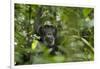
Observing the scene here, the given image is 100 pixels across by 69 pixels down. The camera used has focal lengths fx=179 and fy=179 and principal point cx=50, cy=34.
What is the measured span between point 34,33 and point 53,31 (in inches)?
6.5

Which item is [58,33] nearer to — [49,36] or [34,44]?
[49,36]

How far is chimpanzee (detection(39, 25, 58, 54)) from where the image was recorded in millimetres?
1486

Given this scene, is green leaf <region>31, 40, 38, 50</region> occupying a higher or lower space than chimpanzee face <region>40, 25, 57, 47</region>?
lower

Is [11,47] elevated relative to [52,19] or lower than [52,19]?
lower

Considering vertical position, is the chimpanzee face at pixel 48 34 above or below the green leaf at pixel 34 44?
above

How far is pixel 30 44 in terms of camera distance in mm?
1456

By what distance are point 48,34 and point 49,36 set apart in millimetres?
19

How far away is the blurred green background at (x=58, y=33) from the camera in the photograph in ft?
4.70

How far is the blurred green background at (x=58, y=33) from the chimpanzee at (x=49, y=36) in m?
0.03

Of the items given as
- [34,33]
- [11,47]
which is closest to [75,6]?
[34,33]

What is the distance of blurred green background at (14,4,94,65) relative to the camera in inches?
56.4

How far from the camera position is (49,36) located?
1.50 meters
